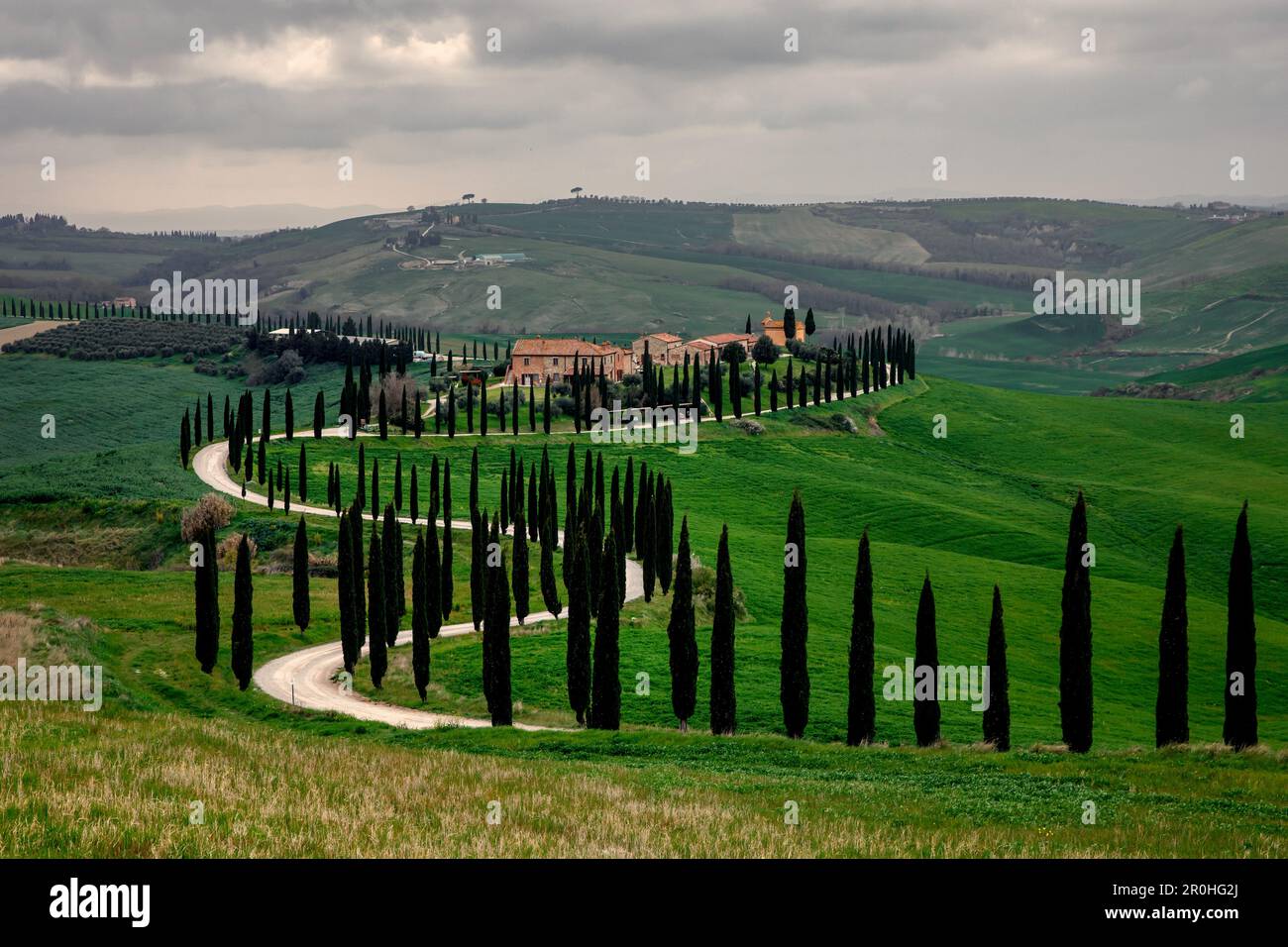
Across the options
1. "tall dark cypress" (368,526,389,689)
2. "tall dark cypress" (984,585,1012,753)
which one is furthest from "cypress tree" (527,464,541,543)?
"tall dark cypress" (984,585,1012,753)

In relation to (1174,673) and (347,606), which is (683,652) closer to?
(347,606)

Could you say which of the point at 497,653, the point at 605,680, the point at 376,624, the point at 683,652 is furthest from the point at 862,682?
the point at 376,624

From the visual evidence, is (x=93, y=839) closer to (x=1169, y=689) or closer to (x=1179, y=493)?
(x=1169, y=689)

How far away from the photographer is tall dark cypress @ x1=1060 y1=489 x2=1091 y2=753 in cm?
4850

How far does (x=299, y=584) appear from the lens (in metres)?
71.6

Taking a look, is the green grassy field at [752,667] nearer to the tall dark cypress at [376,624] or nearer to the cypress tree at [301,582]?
the cypress tree at [301,582]

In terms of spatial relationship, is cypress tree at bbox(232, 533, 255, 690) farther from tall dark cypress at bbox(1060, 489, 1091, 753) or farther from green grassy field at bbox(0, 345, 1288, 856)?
tall dark cypress at bbox(1060, 489, 1091, 753)

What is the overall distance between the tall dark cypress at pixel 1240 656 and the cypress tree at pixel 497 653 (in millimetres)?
29193

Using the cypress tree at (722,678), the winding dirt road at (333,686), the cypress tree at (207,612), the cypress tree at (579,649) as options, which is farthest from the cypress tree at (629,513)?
the cypress tree at (722,678)

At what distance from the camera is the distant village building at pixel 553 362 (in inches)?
7156

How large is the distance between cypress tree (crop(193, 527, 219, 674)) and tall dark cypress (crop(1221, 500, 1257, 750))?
152ft

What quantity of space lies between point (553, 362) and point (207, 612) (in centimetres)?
12464

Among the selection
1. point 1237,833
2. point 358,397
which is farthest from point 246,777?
point 358,397

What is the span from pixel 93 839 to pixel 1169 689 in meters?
40.4
